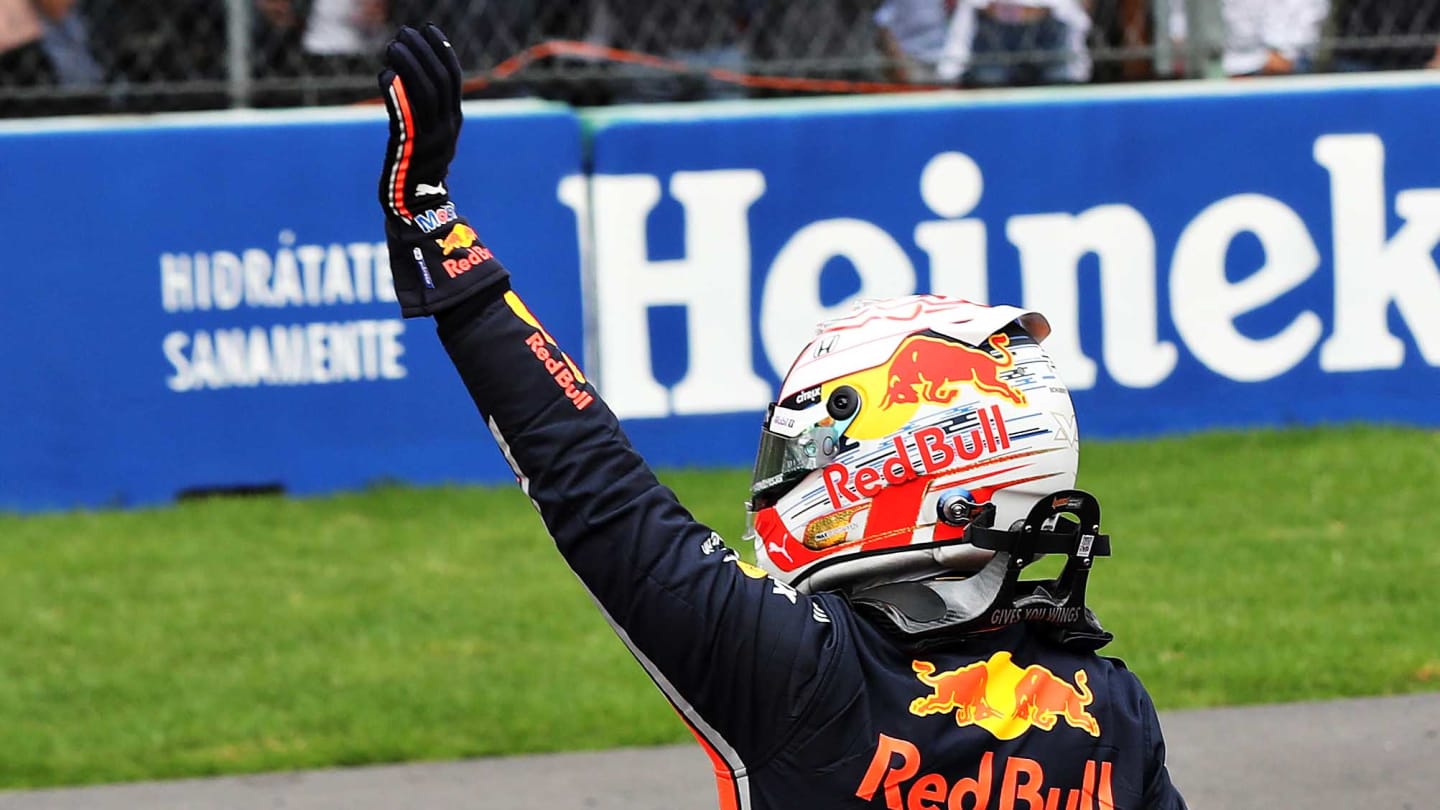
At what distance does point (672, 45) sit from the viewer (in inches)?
297

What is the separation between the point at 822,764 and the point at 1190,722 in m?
3.09

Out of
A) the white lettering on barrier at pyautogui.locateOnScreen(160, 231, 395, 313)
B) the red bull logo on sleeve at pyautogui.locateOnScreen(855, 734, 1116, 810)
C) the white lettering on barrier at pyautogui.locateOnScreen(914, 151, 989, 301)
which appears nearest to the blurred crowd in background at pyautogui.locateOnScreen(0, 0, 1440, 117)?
the white lettering on barrier at pyautogui.locateOnScreen(914, 151, 989, 301)

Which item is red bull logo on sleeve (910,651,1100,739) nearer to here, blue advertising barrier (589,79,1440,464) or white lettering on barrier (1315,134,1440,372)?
blue advertising barrier (589,79,1440,464)

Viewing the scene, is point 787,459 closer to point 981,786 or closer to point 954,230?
point 981,786

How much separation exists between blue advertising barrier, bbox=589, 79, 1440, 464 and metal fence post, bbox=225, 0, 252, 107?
121cm

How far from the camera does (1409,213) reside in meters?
7.42

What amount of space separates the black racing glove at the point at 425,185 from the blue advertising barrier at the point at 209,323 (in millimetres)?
5000

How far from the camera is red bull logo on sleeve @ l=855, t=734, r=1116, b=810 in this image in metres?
2.14

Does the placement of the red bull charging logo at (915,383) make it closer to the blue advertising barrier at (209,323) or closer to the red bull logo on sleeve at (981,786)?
the red bull logo on sleeve at (981,786)

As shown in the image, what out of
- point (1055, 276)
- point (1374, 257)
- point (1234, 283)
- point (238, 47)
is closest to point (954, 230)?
point (1055, 276)

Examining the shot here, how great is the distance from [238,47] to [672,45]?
58.8 inches

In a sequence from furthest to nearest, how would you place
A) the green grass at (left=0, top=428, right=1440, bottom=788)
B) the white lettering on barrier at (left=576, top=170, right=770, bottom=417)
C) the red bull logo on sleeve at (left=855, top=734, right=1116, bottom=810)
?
the white lettering on barrier at (left=576, top=170, right=770, bottom=417) → the green grass at (left=0, top=428, right=1440, bottom=788) → the red bull logo on sleeve at (left=855, top=734, right=1116, bottom=810)

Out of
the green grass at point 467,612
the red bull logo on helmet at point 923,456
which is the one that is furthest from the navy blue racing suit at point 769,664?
the green grass at point 467,612

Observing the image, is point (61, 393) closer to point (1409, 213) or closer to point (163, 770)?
point (163, 770)
